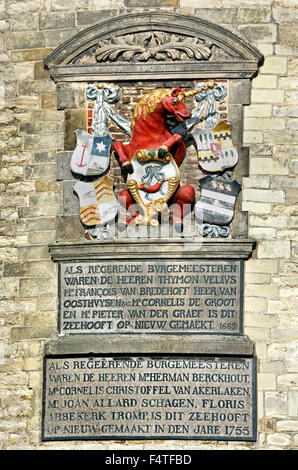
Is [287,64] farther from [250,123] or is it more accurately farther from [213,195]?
[213,195]

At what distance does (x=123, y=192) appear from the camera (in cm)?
1328

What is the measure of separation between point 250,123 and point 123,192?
149cm

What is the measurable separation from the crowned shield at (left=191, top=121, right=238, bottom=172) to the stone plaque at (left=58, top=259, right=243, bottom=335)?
1.00 m

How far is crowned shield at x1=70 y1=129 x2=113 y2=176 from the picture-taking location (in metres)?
13.3

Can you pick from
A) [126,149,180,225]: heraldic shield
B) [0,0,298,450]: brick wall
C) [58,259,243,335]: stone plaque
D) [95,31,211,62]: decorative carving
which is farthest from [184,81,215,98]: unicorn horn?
[58,259,243,335]: stone plaque

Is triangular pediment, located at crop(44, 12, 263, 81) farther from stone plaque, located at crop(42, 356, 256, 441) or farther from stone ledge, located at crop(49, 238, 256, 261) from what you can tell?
stone plaque, located at crop(42, 356, 256, 441)

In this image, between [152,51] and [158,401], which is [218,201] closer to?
[152,51]

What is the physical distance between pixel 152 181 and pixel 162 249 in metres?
0.74

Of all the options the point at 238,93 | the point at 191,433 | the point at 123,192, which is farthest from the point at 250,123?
the point at 191,433

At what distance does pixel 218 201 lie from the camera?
1311 centimetres

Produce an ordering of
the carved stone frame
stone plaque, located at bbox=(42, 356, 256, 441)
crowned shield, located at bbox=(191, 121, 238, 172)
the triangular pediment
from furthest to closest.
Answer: the triangular pediment, crowned shield, located at bbox=(191, 121, 238, 172), the carved stone frame, stone plaque, located at bbox=(42, 356, 256, 441)

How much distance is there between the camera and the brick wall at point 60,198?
1280 centimetres

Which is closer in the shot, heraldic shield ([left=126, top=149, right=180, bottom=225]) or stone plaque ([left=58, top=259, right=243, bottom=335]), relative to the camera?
stone plaque ([left=58, top=259, right=243, bottom=335])

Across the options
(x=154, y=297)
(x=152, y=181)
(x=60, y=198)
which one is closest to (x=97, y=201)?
(x=60, y=198)
